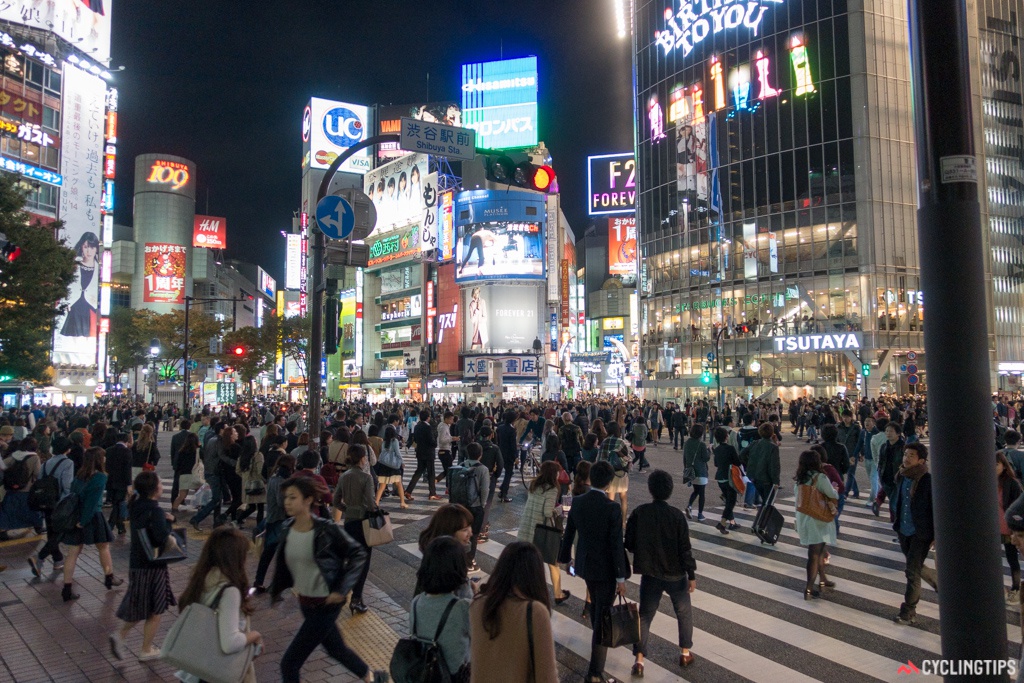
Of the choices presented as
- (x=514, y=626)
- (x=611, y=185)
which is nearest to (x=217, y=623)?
(x=514, y=626)

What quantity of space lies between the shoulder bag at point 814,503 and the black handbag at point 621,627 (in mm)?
3155

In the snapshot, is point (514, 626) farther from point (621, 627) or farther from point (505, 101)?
point (505, 101)

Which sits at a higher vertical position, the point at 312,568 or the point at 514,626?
the point at 514,626

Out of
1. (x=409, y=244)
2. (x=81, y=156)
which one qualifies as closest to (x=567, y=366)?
(x=409, y=244)

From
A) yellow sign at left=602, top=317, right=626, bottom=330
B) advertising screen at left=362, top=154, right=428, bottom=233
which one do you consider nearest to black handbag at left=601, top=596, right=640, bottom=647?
advertising screen at left=362, top=154, right=428, bottom=233

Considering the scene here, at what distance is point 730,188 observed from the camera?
57.5m

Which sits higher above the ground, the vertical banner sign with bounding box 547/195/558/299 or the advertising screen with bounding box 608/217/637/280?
the advertising screen with bounding box 608/217/637/280

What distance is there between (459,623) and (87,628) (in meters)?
5.10

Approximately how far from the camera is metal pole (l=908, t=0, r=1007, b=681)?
295 cm

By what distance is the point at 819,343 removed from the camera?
50.4 m

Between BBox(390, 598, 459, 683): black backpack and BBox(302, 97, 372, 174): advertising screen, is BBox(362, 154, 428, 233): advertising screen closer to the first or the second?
BBox(302, 97, 372, 174): advertising screen

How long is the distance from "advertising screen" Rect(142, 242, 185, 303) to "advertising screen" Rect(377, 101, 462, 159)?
38.6 meters

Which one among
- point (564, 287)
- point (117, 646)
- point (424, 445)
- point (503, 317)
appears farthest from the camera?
point (564, 287)

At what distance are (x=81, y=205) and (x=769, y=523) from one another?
2385 inches
